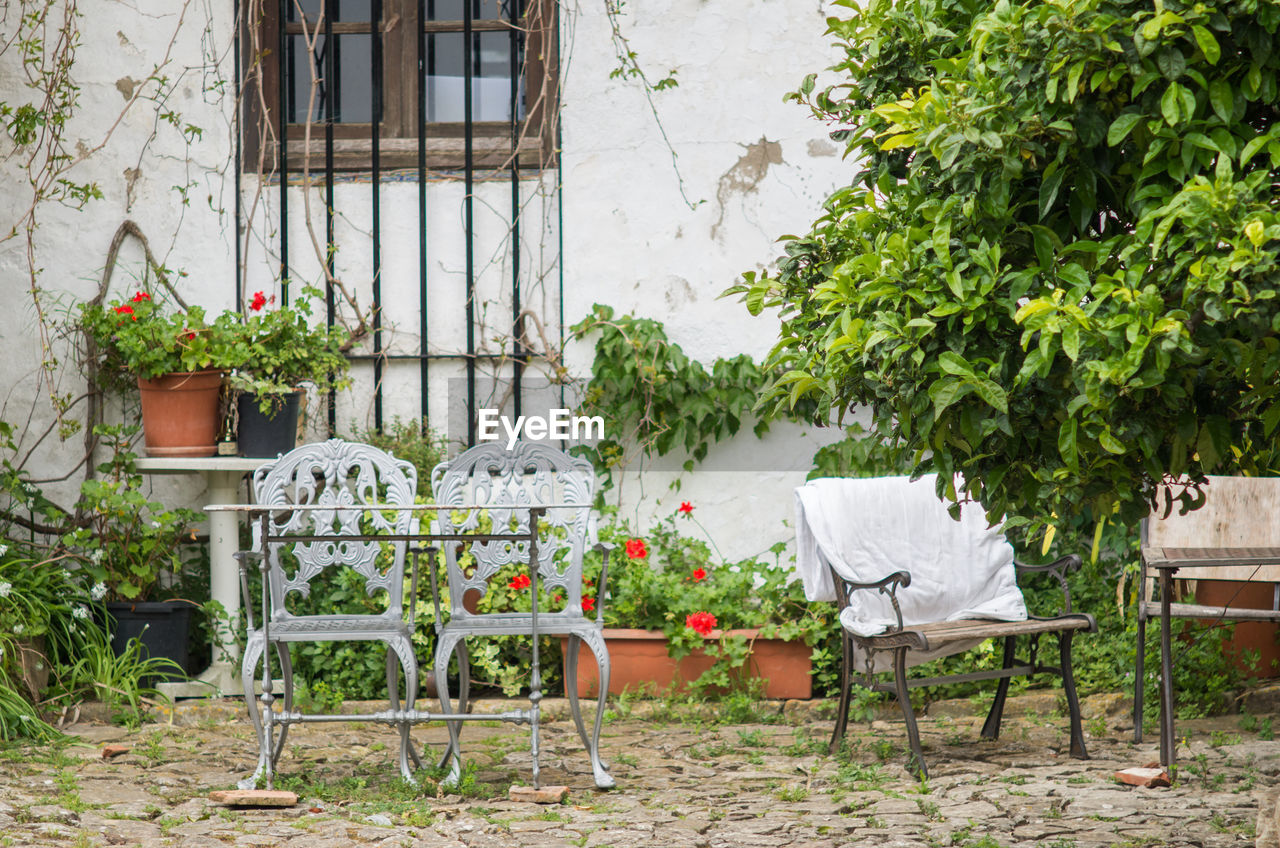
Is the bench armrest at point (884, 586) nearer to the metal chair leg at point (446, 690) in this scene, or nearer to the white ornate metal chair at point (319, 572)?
the metal chair leg at point (446, 690)

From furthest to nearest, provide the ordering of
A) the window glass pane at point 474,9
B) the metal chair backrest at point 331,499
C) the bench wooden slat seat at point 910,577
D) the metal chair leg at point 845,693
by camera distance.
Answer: the window glass pane at point 474,9 → the metal chair leg at point 845,693 → the bench wooden slat seat at point 910,577 → the metal chair backrest at point 331,499

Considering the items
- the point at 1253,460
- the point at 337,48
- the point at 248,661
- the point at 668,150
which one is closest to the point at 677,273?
the point at 668,150

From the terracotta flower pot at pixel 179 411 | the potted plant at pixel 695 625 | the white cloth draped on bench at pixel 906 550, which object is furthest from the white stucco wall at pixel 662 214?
the white cloth draped on bench at pixel 906 550

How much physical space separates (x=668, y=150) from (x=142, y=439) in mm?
2590

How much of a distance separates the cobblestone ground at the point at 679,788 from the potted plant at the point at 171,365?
1041mm

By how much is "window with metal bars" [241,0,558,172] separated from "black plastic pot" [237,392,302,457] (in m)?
1.20

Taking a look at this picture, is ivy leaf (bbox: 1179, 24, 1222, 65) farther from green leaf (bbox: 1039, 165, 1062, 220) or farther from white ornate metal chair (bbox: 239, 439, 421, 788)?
white ornate metal chair (bbox: 239, 439, 421, 788)

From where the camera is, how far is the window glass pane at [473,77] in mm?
5234

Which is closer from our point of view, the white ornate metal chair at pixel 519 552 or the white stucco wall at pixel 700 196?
the white ornate metal chair at pixel 519 552

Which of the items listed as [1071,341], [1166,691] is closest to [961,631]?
[1166,691]

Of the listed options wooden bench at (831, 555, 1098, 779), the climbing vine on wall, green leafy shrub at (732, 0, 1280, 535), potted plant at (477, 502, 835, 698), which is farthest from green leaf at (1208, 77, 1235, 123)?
the climbing vine on wall

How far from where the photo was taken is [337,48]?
528 cm

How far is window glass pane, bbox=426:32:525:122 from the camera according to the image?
5234 mm

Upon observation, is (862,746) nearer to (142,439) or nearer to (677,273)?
(677,273)
